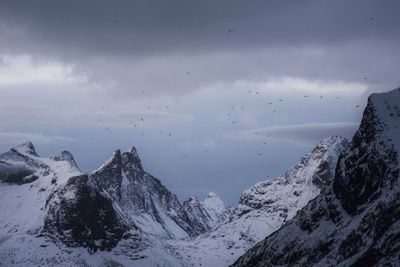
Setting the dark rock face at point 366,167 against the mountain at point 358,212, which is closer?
the mountain at point 358,212

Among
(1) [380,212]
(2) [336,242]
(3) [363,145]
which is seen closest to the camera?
(1) [380,212]

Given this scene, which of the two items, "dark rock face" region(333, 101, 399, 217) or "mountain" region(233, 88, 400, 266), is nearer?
"mountain" region(233, 88, 400, 266)

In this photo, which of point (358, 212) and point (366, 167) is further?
point (366, 167)

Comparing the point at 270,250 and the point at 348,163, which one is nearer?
the point at 348,163

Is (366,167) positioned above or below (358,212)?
above

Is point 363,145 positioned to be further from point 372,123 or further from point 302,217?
point 302,217

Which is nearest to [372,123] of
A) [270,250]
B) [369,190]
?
[369,190]

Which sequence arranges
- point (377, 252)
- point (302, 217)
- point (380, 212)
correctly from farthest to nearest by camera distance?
point (302, 217) → point (380, 212) → point (377, 252)

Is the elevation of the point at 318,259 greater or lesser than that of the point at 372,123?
lesser
